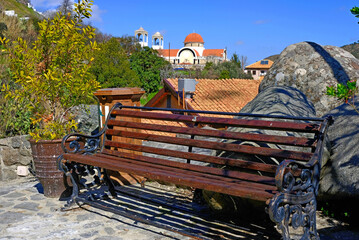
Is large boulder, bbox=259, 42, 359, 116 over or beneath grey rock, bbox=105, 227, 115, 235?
over

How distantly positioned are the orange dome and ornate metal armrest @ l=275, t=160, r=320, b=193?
Result: 106 meters

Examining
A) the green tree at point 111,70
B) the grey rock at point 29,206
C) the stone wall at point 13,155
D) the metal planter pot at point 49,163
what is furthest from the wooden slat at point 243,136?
the green tree at point 111,70

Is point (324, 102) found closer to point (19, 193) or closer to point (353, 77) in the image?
point (353, 77)

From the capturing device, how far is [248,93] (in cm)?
2275

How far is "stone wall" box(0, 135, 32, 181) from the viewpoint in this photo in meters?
6.49

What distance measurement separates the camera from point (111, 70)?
2567 cm

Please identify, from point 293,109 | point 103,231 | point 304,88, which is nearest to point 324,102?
point 304,88

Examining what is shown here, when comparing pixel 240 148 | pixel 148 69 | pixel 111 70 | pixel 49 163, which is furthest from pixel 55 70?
pixel 148 69

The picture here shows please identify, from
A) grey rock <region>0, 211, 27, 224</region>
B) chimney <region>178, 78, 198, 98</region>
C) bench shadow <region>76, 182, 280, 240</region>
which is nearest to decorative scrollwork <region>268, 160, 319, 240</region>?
bench shadow <region>76, 182, 280, 240</region>

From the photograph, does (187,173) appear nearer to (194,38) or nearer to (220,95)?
(220,95)

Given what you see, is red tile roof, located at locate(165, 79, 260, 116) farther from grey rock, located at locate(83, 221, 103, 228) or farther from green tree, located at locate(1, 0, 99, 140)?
grey rock, located at locate(83, 221, 103, 228)

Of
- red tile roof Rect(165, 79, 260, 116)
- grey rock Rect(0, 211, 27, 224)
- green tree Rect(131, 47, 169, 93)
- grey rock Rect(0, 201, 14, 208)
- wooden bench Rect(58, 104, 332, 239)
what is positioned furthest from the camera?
green tree Rect(131, 47, 169, 93)

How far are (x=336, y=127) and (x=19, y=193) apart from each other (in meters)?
4.10

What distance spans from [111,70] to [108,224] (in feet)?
73.0
